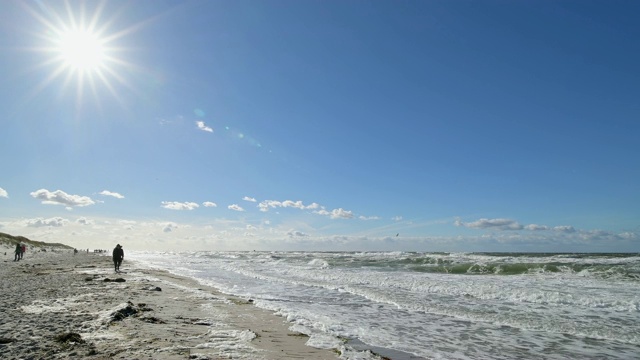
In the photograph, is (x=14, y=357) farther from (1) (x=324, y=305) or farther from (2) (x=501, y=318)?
(2) (x=501, y=318)

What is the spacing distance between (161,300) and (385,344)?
9.75 m

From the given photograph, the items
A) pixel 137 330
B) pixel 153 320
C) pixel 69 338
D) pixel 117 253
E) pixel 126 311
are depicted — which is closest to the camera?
pixel 69 338

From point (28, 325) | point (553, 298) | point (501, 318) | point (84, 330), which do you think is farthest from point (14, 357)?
point (553, 298)

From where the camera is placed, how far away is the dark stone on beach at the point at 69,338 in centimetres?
737

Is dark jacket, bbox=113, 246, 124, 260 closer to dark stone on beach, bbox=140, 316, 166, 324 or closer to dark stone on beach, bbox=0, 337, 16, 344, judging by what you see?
dark stone on beach, bbox=140, 316, 166, 324

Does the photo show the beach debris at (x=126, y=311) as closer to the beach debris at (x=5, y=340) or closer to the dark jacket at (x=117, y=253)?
the beach debris at (x=5, y=340)

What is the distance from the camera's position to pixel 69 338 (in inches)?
293

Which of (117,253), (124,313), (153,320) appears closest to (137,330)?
(153,320)

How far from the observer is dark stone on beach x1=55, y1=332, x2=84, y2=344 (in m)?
7.37

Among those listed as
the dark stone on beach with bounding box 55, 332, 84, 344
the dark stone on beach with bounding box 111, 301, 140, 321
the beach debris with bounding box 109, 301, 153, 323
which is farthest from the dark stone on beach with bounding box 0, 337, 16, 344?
the dark stone on beach with bounding box 111, 301, 140, 321

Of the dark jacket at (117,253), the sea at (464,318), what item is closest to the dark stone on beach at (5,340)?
the sea at (464,318)

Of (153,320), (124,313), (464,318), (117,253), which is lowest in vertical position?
(464,318)

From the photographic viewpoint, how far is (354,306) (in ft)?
50.2

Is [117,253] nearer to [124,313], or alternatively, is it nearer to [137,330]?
[124,313]
